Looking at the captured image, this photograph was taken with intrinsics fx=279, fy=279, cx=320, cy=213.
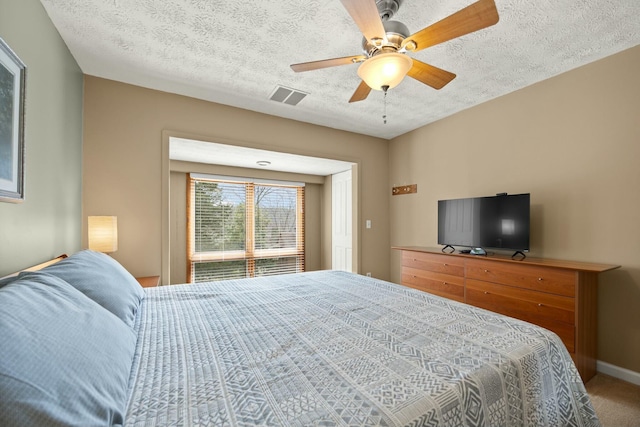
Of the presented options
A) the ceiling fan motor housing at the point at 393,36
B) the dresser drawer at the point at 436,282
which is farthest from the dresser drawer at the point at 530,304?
the ceiling fan motor housing at the point at 393,36

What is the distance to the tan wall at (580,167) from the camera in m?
2.25

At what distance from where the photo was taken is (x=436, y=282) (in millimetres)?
3256

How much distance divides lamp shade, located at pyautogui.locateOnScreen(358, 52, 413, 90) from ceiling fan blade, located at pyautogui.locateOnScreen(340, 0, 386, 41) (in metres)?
0.12

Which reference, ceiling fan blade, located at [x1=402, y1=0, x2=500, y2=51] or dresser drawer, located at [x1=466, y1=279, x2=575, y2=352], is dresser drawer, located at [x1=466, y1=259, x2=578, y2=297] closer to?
dresser drawer, located at [x1=466, y1=279, x2=575, y2=352]

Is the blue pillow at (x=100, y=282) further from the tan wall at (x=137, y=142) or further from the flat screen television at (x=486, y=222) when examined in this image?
the flat screen television at (x=486, y=222)

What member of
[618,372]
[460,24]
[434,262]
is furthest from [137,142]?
[618,372]

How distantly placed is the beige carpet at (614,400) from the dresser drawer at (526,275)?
2.38 feet

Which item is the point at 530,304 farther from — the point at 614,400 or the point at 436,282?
the point at 436,282

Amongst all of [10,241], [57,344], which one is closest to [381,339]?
[57,344]

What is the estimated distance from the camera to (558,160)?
267 cm

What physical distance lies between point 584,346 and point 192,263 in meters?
4.88

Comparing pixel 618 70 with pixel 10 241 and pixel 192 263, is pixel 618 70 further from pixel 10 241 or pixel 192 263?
pixel 192 263

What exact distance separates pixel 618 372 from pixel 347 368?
9.07ft

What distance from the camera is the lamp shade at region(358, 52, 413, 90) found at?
162cm
